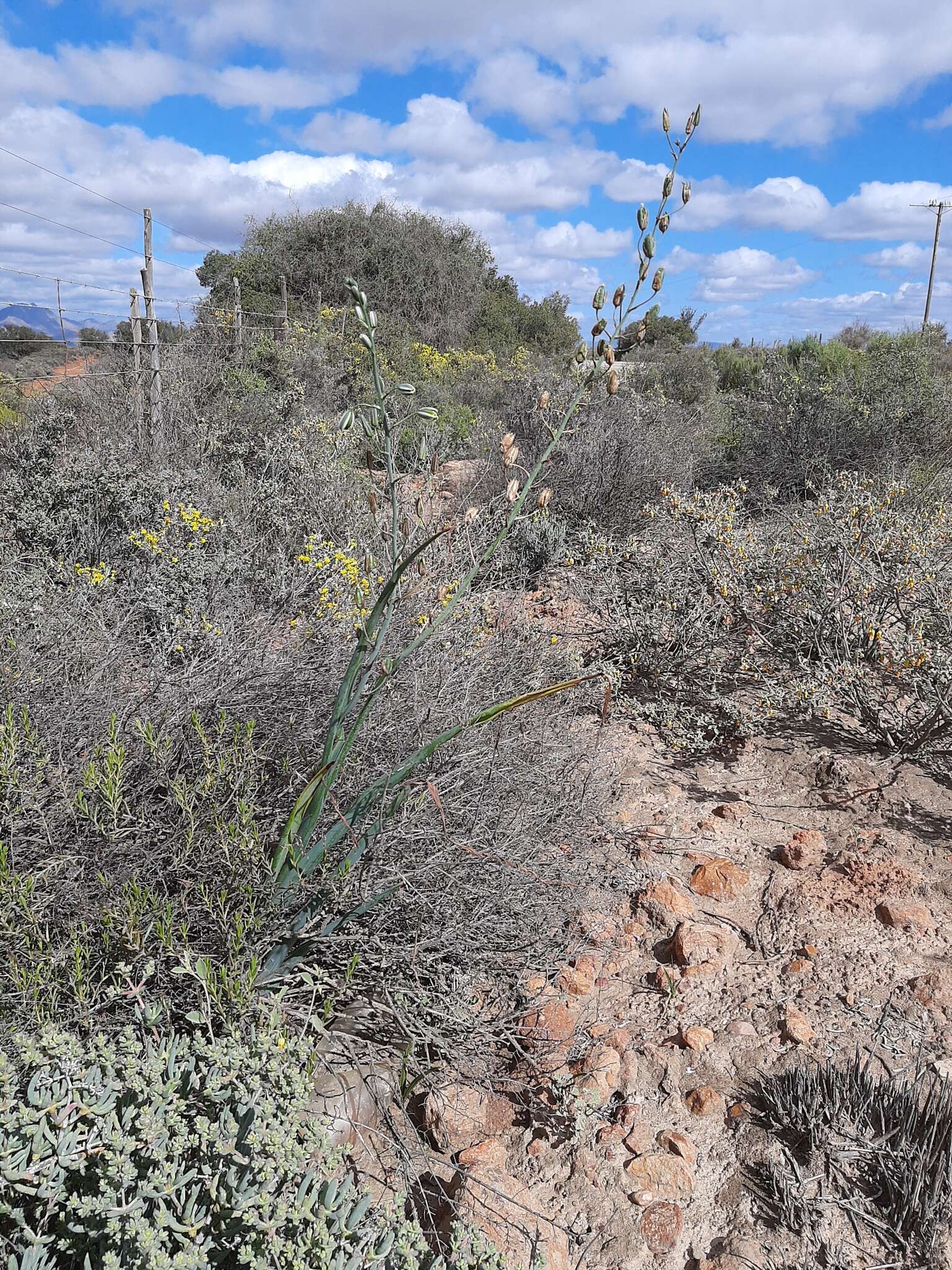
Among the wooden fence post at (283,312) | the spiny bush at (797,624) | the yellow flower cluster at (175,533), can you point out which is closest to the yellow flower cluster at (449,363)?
the wooden fence post at (283,312)

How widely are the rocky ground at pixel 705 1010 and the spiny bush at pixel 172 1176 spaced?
430mm

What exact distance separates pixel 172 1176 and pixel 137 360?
Result: 24.6 feet

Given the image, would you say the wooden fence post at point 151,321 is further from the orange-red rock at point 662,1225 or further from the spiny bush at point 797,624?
A: the orange-red rock at point 662,1225

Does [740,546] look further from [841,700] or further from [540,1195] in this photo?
[540,1195]

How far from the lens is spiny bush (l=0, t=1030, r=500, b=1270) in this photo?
134 cm

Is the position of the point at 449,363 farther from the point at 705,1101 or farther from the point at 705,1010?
the point at 705,1101

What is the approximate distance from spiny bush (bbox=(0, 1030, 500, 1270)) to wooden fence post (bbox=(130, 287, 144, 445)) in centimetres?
624

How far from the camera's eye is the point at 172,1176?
1394 millimetres

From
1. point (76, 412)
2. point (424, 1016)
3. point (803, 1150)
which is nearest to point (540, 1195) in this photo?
point (424, 1016)

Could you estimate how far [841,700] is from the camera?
3.66 metres

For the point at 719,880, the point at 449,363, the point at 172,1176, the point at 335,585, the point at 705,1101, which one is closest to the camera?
the point at 172,1176

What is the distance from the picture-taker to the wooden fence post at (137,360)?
712 cm

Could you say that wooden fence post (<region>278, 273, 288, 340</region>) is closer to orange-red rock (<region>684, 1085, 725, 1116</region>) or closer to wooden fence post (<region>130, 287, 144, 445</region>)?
wooden fence post (<region>130, 287, 144, 445</region>)

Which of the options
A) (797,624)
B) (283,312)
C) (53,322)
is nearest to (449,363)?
(283,312)
